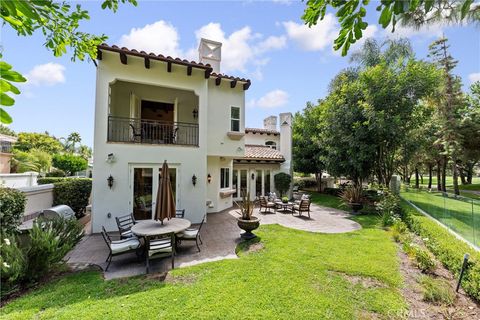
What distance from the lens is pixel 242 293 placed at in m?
4.97

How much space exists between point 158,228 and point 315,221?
8.91 meters

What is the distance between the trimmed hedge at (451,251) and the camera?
5.26 meters

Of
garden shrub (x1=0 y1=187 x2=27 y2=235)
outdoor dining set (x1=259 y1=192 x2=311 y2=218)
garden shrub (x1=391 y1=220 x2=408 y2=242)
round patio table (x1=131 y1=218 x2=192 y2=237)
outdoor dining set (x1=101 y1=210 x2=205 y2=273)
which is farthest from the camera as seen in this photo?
outdoor dining set (x1=259 y1=192 x2=311 y2=218)

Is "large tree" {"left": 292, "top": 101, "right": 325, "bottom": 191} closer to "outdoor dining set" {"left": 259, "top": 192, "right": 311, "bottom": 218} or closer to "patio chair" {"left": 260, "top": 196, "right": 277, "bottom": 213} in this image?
"outdoor dining set" {"left": 259, "top": 192, "right": 311, "bottom": 218}

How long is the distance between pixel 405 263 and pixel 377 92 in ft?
37.5

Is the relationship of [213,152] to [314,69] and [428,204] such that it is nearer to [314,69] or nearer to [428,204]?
[314,69]

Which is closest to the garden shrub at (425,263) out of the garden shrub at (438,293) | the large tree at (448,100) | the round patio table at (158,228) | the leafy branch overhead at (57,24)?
the garden shrub at (438,293)

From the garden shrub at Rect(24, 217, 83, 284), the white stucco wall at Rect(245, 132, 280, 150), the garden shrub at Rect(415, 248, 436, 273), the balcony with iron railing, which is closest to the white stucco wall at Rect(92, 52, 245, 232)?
the balcony with iron railing

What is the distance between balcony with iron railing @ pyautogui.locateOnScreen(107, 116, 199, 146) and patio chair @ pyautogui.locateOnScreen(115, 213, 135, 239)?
12.1ft

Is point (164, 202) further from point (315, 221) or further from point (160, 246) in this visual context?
point (315, 221)

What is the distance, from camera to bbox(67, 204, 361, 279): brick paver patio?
21.0ft

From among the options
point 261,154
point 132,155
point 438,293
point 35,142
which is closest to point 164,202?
point 132,155

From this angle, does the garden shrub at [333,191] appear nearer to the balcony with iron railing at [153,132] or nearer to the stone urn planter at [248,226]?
the stone urn planter at [248,226]

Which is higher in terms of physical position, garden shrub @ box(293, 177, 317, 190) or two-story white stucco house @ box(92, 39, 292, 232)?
two-story white stucco house @ box(92, 39, 292, 232)
